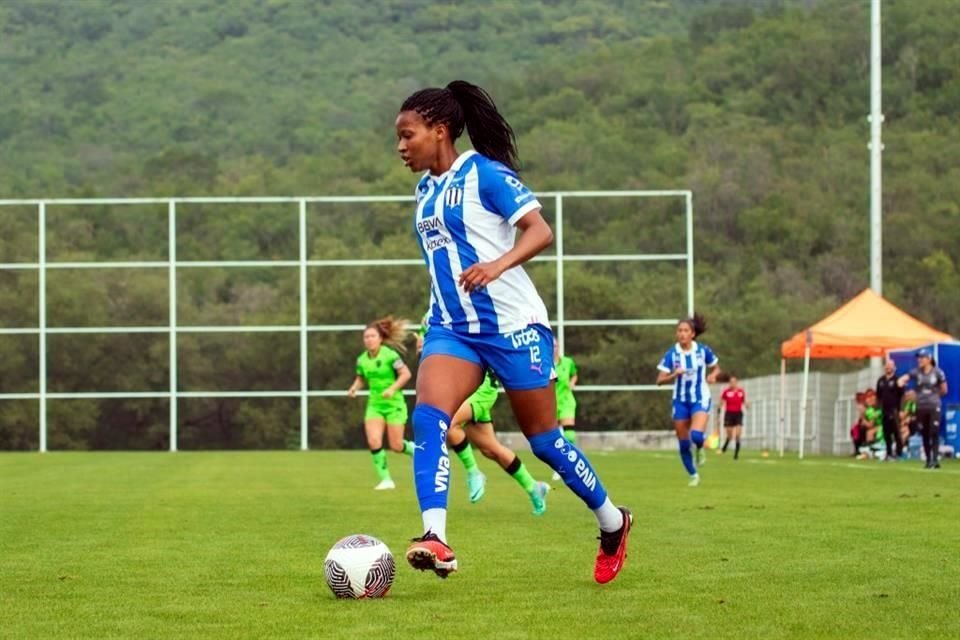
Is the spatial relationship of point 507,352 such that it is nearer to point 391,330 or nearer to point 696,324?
point 391,330

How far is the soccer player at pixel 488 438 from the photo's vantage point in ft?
52.0

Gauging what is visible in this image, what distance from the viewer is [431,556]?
880cm

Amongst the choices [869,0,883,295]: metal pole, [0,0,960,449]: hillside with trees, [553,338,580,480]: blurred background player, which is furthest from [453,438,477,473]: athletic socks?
[0,0,960,449]: hillside with trees

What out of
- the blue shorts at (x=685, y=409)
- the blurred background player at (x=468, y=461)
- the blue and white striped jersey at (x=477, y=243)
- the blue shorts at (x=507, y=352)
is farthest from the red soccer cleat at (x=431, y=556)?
the blue shorts at (x=685, y=409)

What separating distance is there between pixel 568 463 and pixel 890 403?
80.9 feet

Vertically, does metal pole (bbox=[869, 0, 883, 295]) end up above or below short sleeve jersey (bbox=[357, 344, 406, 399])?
above

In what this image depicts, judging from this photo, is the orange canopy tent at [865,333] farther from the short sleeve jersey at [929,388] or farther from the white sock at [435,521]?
the white sock at [435,521]

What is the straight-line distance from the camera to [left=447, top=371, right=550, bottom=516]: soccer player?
15.8 meters

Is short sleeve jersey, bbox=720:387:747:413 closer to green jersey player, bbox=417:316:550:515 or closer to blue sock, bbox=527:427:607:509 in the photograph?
green jersey player, bbox=417:316:550:515

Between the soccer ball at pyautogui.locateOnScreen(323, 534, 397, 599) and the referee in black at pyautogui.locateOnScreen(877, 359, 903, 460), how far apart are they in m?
24.6

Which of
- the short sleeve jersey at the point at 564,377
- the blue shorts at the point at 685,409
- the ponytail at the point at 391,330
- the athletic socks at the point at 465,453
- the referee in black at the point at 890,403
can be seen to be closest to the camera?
the athletic socks at the point at 465,453

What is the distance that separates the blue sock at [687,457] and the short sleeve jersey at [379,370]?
127 inches

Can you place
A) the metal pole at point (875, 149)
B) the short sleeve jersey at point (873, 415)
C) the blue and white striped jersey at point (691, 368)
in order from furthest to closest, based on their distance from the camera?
the metal pole at point (875, 149)
the short sleeve jersey at point (873, 415)
the blue and white striped jersey at point (691, 368)

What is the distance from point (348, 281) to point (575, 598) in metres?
52.1
